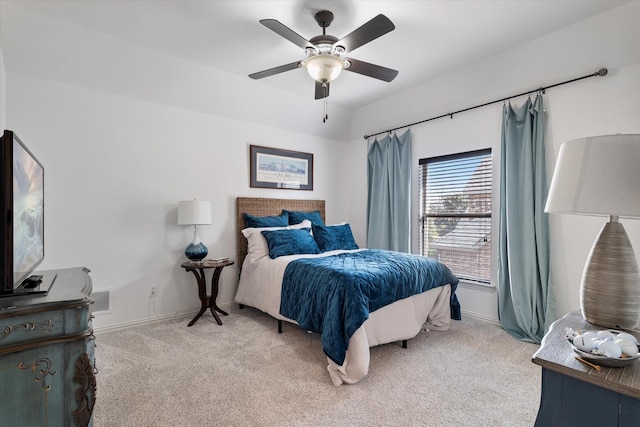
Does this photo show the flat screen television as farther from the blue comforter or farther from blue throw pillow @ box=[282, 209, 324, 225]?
blue throw pillow @ box=[282, 209, 324, 225]

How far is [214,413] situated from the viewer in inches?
72.0

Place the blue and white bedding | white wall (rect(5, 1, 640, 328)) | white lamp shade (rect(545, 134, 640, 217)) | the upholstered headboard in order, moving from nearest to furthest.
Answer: white lamp shade (rect(545, 134, 640, 217)) < the blue and white bedding < white wall (rect(5, 1, 640, 328)) < the upholstered headboard

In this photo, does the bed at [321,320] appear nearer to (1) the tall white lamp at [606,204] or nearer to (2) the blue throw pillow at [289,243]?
(2) the blue throw pillow at [289,243]

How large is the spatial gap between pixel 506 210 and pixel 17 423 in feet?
12.1

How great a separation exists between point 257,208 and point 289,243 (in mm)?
918

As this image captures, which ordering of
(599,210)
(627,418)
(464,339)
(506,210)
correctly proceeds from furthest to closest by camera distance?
(506,210) → (464,339) → (599,210) → (627,418)

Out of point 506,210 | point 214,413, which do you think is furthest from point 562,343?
point 506,210

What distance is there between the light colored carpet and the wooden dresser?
71cm

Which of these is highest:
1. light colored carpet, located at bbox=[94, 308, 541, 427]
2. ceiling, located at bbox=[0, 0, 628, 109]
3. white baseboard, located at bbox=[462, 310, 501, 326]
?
ceiling, located at bbox=[0, 0, 628, 109]

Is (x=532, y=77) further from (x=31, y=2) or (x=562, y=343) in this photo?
(x=31, y=2)

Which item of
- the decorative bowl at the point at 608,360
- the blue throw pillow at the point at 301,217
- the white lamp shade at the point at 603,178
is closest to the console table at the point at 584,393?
the decorative bowl at the point at 608,360

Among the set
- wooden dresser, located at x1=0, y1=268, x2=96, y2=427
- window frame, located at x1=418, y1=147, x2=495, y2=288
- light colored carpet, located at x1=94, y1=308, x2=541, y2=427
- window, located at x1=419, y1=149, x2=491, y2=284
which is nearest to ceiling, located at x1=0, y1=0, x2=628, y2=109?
window frame, located at x1=418, y1=147, x2=495, y2=288

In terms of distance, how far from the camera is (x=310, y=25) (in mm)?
2623

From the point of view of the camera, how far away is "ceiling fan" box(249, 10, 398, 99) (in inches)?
81.2
